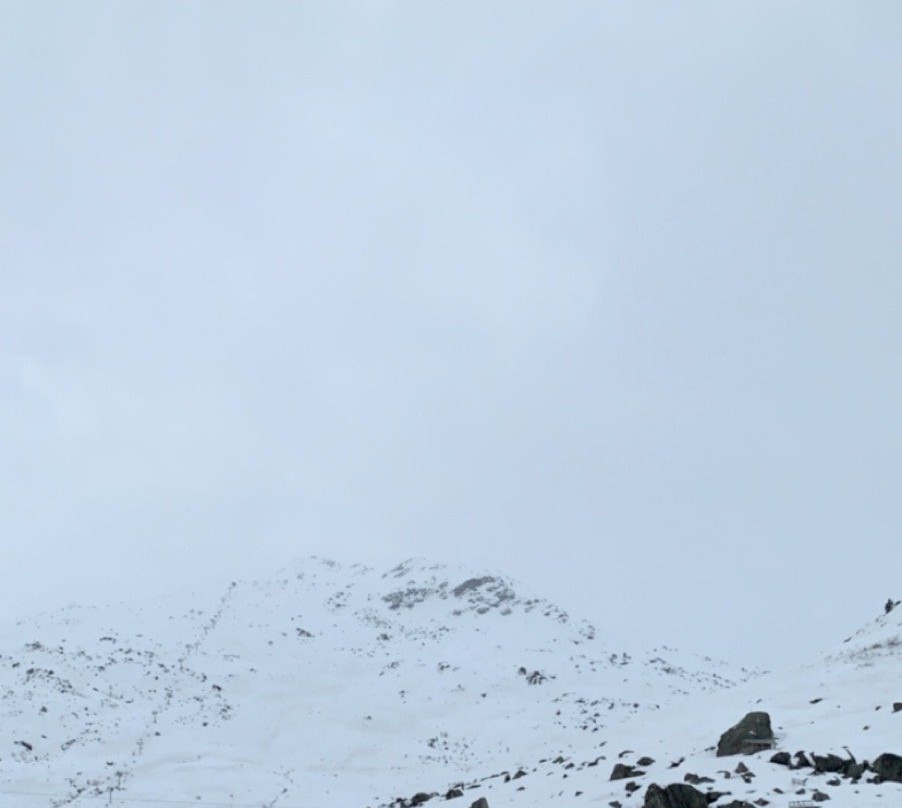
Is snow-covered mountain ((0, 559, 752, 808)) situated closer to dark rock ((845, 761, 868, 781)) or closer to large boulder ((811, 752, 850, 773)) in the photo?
large boulder ((811, 752, 850, 773))

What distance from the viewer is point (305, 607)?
2825 inches

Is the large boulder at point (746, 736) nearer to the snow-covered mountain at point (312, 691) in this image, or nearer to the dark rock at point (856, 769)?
the dark rock at point (856, 769)

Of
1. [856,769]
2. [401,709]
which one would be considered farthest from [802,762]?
[401,709]

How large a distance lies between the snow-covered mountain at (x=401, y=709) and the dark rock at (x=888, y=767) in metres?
0.23

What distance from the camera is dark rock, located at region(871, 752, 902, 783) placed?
14398mm

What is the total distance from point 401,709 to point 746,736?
27.8 m

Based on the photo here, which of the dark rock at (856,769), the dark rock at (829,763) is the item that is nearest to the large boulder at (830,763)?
the dark rock at (829,763)

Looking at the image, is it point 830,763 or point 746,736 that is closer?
point 830,763

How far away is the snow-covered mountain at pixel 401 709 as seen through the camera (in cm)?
1941

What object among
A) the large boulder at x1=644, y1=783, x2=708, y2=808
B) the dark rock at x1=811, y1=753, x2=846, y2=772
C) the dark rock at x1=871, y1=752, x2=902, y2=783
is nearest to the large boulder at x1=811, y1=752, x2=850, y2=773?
the dark rock at x1=811, y1=753, x2=846, y2=772

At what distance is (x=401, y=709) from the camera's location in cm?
4319

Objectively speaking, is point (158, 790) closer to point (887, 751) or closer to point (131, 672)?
point (131, 672)

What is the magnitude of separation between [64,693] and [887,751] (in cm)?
3538

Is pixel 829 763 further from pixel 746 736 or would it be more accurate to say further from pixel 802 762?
pixel 746 736
